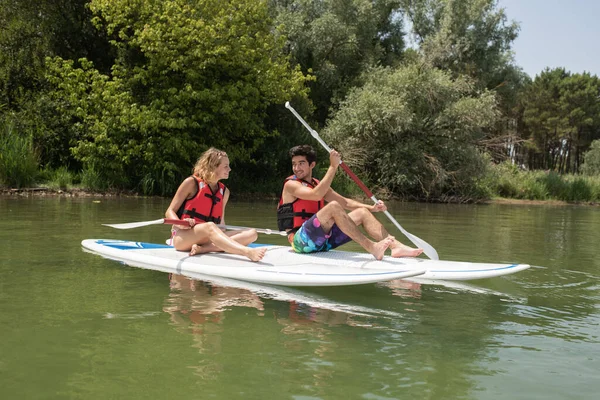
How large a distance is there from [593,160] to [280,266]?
3995 centimetres

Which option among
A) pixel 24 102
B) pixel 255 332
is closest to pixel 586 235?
pixel 255 332

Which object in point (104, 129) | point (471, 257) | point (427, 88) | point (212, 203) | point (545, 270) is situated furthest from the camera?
point (427, 88)

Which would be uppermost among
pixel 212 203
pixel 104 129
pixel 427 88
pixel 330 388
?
pixel 427 88

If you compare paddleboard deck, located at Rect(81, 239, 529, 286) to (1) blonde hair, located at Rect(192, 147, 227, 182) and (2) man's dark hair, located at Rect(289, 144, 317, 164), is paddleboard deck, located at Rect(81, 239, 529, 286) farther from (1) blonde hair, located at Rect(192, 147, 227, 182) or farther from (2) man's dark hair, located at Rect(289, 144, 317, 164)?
(2) man's dark hair, located at Rect(289, 144, 317, 164)

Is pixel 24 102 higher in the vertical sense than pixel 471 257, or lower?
higher

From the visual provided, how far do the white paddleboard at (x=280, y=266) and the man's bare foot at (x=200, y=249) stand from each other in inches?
2.5

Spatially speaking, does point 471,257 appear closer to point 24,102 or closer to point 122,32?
point 122,32

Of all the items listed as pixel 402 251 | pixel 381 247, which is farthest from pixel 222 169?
pixel 402 251

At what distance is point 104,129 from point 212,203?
36.5ft

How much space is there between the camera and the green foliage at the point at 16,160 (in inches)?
575

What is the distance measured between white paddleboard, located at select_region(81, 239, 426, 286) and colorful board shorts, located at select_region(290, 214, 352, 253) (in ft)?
0.25

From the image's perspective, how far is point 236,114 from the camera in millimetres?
16797

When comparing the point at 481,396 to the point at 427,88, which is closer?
the point at 481,396

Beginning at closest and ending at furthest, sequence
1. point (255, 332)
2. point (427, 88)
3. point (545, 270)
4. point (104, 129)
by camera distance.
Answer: point (255, 332), point (545, 270), point (104, 129), point (427, 88)
